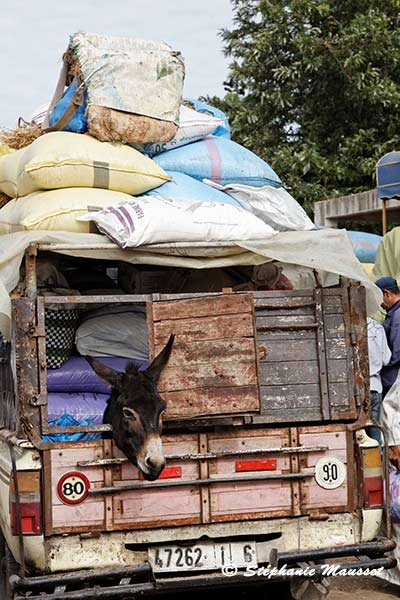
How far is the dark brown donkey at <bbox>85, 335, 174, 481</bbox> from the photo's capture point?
4.65 metres

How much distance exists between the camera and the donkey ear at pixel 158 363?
490 cm

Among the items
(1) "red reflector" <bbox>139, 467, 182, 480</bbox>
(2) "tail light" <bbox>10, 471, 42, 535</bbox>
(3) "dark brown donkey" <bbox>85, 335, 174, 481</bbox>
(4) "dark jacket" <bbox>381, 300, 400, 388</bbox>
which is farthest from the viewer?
(4) "dark jacket" <bbox>381, 300, 400, 388</bbox>

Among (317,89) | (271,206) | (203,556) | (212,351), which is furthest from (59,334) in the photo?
(317,89)

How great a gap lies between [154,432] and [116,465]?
1.07 feet

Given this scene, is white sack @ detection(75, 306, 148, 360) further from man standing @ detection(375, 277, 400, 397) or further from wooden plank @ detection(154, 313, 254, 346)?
man standing @ detection(375, 277, 400, 397)

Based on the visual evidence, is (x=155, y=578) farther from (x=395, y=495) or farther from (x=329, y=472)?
(x=395, y=495)

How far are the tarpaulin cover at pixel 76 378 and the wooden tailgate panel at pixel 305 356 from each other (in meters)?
0.77

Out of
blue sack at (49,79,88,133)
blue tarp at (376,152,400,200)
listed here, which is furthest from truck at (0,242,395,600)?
blue tarp at (376,152,400,200)

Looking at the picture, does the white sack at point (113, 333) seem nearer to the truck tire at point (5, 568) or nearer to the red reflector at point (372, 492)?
the truck tire at point (5, 568)

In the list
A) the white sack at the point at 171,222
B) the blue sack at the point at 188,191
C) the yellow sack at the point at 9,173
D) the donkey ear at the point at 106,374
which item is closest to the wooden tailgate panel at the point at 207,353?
the donkey ear at the point at 106,374

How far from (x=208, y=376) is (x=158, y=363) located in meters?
0.28

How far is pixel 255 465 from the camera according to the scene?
512cm

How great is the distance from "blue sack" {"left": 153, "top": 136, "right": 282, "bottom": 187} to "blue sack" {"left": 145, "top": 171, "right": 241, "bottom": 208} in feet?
0.35

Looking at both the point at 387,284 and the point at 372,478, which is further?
the point at 387,284
